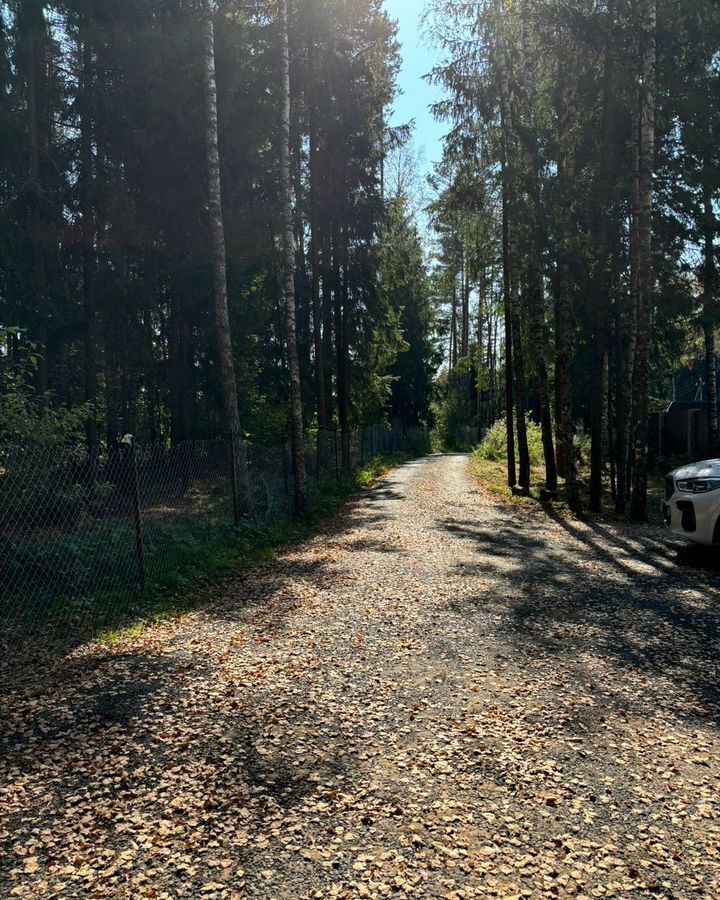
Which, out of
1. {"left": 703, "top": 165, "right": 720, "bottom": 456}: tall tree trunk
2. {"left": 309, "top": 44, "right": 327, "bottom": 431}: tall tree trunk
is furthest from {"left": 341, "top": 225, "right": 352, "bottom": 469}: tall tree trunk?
{"left": 703, "top": 165, "right": 720, "bottom": 456}: tall tree trunk

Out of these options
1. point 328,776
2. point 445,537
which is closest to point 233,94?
point 445,537

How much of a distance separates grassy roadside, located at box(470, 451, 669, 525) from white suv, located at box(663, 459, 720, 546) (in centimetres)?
402

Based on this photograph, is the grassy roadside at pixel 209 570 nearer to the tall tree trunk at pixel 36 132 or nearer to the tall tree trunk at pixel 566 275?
the tall tree trunk at pixel 566 275

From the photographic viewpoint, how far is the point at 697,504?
7.31 metres

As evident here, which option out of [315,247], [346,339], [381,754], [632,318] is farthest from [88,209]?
[381,754]

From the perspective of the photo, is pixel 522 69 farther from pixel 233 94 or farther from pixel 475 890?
pixel 475 890

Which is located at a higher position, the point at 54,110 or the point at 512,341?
the point at 54,110

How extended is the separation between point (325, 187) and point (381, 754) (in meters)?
18.4

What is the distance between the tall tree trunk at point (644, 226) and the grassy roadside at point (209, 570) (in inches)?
250

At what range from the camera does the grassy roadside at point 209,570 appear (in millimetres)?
6128

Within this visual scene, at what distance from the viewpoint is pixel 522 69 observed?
43.7ft

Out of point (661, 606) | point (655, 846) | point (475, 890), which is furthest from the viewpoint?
point (661, 606)

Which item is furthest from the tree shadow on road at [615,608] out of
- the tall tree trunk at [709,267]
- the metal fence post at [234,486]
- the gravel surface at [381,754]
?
the tall tree trunk at [709,267]

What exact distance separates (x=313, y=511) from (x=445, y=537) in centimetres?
402
